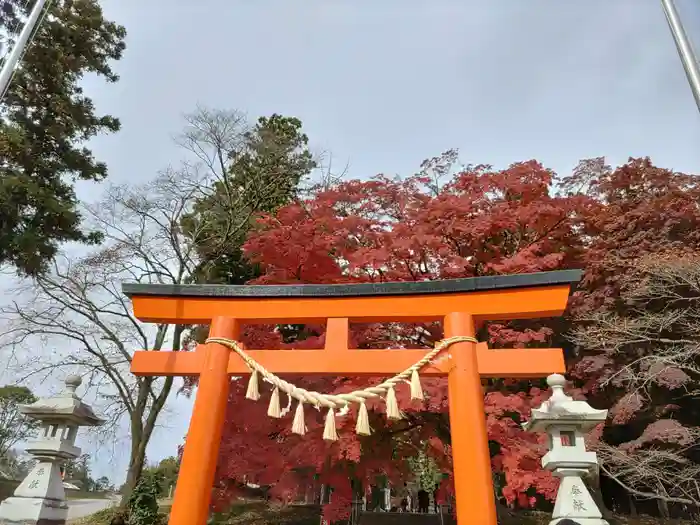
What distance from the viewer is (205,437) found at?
445 cm

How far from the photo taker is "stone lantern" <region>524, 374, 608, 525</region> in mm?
4355

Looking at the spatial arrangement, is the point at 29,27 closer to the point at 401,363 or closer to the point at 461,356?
the point at 401,363

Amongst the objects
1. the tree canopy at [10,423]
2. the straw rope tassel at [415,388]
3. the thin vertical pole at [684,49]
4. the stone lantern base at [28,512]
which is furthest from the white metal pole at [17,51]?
the tree canopy at [10,423]

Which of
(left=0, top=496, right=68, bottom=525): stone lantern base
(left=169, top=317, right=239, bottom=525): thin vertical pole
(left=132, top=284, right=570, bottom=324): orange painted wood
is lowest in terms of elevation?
(left=0, top=496, right=68, bottom=525): stone lantern base

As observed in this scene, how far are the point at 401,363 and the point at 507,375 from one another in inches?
40.5

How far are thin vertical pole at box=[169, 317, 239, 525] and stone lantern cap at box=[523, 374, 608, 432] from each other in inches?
130

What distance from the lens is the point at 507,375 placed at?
4.46 metres

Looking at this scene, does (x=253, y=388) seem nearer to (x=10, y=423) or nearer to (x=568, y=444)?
(x=568, y=444)

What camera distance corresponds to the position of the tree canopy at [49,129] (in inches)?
366

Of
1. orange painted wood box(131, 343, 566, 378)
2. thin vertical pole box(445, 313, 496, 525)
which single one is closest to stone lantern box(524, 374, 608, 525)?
orange painted wood box(131, 343, 566, 378)

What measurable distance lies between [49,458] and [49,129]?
7.94 meters

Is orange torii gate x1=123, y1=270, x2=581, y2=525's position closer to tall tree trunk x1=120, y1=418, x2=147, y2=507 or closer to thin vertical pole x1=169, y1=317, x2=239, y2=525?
thin vertical pole x1=169, y1=317, x2=239, y2=525

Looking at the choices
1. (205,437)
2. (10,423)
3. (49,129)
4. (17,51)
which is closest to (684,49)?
(205,437)

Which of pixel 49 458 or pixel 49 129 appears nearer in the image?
pixel 49 458
